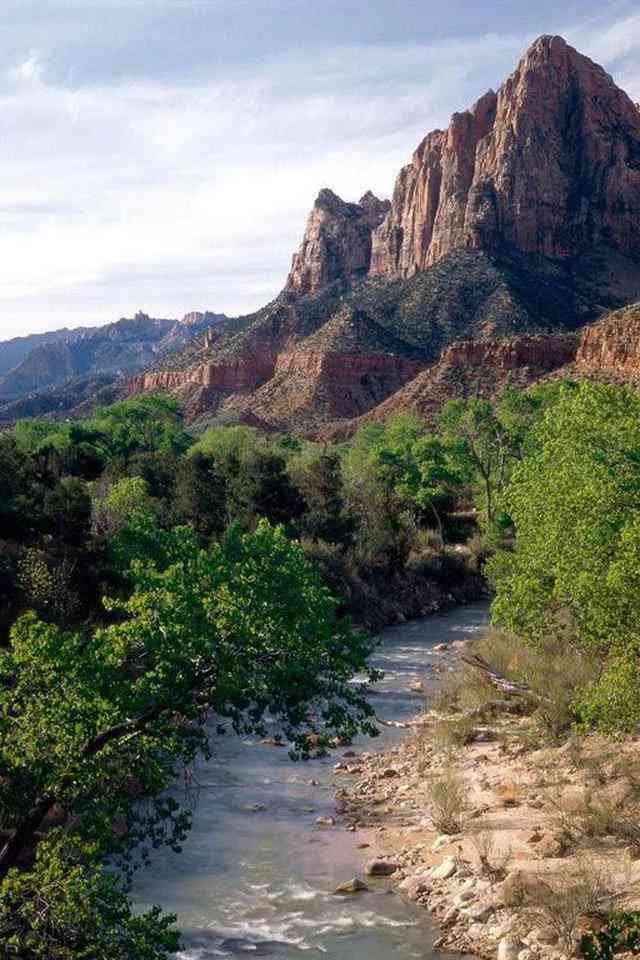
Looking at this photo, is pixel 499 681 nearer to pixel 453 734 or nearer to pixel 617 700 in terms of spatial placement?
pixel 453 734

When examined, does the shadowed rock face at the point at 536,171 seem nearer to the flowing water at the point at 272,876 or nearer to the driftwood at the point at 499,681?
the driftwood at the point at 499,681

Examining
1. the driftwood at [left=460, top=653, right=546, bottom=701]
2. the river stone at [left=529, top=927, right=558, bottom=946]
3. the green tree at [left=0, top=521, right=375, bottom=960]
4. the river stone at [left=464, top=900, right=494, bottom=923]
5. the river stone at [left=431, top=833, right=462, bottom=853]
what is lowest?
the river stone at [left=431, top=833, right=462, bottom=853]

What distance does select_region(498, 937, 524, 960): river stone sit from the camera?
44.5ft

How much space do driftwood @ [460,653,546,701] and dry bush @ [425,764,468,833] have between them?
4773mm

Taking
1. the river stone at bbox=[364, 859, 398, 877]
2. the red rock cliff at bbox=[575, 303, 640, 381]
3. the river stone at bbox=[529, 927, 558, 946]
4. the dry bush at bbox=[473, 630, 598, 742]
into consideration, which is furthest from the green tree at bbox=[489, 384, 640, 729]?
the red rock cliff at bbox=[575, 303, 640, 381]

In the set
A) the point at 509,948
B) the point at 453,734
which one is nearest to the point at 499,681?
the point at 453,734

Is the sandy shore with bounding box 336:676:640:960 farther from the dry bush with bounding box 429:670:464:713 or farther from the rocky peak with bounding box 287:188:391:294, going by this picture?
the rocky peak with bounding box 287:188:391:294

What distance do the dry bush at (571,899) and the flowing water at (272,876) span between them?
1743 millimetres

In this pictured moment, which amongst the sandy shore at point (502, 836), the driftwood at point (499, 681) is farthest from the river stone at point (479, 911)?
the driftwood at point (499, 681)

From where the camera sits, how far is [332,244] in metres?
178

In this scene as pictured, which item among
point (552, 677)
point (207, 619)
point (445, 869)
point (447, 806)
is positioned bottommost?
point (445, 869)

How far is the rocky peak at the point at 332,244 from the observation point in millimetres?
173375

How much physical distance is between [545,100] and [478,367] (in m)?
83.5

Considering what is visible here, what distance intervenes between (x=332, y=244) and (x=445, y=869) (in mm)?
168929
